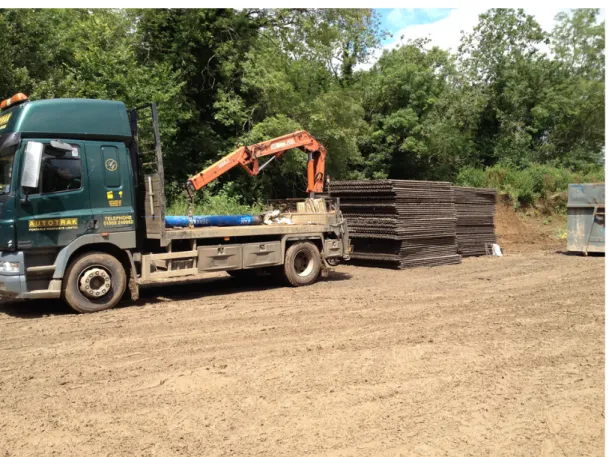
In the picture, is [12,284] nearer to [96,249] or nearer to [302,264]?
[96,249]

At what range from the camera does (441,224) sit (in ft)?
52.0

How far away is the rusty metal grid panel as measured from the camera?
17.6 metres

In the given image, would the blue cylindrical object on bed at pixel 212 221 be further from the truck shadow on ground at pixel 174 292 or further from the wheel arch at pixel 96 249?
the truck shadow on ground at pixel 174 292

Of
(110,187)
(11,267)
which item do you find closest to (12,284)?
(11,267)

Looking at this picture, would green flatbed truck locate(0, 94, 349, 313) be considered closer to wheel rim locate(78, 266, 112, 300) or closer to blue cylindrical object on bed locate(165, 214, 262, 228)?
wheel rim locate(78, 266, 112, 300)

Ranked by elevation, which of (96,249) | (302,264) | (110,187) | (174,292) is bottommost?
(174,292)

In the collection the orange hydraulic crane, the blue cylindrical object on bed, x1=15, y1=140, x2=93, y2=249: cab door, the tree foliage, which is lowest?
the blue cylindrical object on bed

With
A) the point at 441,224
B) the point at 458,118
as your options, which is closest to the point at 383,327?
the point at 441,224

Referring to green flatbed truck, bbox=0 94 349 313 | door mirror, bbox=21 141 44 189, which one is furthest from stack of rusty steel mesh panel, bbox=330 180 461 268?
door mirror, bbox=21 141 44 189

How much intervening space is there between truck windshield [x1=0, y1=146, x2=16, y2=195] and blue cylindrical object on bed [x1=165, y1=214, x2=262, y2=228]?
8.83 ft

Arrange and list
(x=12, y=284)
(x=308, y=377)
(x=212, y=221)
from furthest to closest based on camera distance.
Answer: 1. (x=212, y=221)
2. (x=12, y=284)
3. (x=308, y=377)

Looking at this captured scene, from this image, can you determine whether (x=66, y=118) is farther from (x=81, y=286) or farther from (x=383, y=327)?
(x=383, y=327)

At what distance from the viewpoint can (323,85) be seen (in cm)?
2409

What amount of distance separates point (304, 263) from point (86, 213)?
506 centimetres
